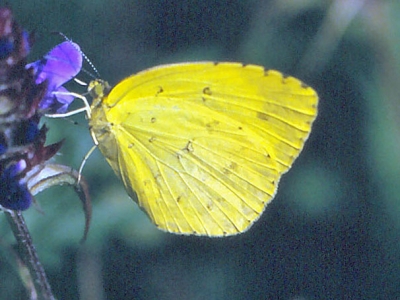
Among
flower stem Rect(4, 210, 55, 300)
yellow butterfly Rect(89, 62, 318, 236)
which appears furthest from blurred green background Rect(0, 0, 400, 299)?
flower stem Rect(4, 210, 55, 300)

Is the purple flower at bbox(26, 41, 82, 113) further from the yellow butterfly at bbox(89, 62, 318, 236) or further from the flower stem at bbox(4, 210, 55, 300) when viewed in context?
the flower stem at bbox(4, 210, 55, 300)

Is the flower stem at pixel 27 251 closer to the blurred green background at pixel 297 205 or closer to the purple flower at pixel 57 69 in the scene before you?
the purple flower at pixel 57 69

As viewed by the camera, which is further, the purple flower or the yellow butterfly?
the yellow butterfly

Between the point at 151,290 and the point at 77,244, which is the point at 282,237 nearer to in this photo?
the point at 151,290

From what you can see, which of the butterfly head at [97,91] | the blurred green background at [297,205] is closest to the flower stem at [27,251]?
the butterfly head at [97,91]

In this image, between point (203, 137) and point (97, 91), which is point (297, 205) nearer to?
point (203, 137)

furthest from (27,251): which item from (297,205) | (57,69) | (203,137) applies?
(297,205)
